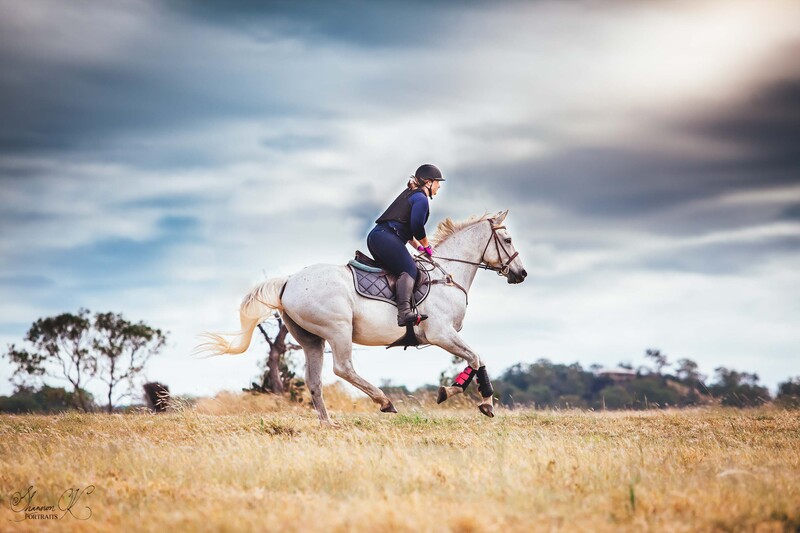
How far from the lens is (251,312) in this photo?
12.4m

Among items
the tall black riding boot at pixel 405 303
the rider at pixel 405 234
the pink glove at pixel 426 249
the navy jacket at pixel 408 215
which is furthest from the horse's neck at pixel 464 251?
the tall black riding boot at pixel 405 303

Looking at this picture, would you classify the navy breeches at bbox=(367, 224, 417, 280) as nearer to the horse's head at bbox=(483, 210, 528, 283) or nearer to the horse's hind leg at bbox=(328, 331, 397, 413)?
the horse's hind leg at bbox=(328, 331, 397, 413)

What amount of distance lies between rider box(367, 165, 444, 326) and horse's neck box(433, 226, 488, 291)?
59 centimetres

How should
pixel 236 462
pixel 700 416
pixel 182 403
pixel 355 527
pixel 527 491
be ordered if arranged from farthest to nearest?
pixel 182 403, pixel 700 416, pixel 236 462, pixel 527 491, pixel 355 527

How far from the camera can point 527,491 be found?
6.80 meters

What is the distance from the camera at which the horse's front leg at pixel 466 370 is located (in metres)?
12.4

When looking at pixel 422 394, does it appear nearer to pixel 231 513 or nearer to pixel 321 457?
pixel 321 457

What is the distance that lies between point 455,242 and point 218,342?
429cm

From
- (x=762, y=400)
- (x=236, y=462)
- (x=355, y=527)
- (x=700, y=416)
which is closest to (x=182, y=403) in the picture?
(x=236, y=462)

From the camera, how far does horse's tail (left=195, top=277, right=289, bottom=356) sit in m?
12.2

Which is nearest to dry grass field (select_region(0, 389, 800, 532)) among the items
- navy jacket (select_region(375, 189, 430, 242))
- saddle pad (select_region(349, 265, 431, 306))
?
saddle pad (select_region(349, 265, 431, 306))

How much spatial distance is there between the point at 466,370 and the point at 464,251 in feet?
6.81
